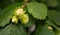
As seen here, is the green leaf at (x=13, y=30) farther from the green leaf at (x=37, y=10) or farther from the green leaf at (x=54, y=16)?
the green leaf at (x=54, y=16)

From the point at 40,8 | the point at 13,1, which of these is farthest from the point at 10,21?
the point at 13,1

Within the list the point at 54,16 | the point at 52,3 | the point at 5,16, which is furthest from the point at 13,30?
the point at 52,3

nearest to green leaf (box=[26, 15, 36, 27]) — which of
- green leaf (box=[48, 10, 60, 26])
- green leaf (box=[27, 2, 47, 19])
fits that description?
green leaf (box=[27, 2, 47, 19])

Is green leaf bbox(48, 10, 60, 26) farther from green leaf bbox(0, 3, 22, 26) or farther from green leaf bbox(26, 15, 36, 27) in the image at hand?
green leaf bbox(0, 3, 22, 26)

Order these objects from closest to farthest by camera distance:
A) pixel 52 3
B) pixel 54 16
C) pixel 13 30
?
pixel 13 30 → pixel 54 16 → pixel 52 3

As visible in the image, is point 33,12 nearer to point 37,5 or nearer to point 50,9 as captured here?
point 37,5

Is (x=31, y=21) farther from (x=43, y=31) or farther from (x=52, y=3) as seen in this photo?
(x=52, y=3)

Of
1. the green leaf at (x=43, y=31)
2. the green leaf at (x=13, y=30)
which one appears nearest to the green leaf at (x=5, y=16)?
the green leaf at (x=13, y=30)


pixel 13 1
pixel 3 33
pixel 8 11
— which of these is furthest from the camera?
pixel 13 1
